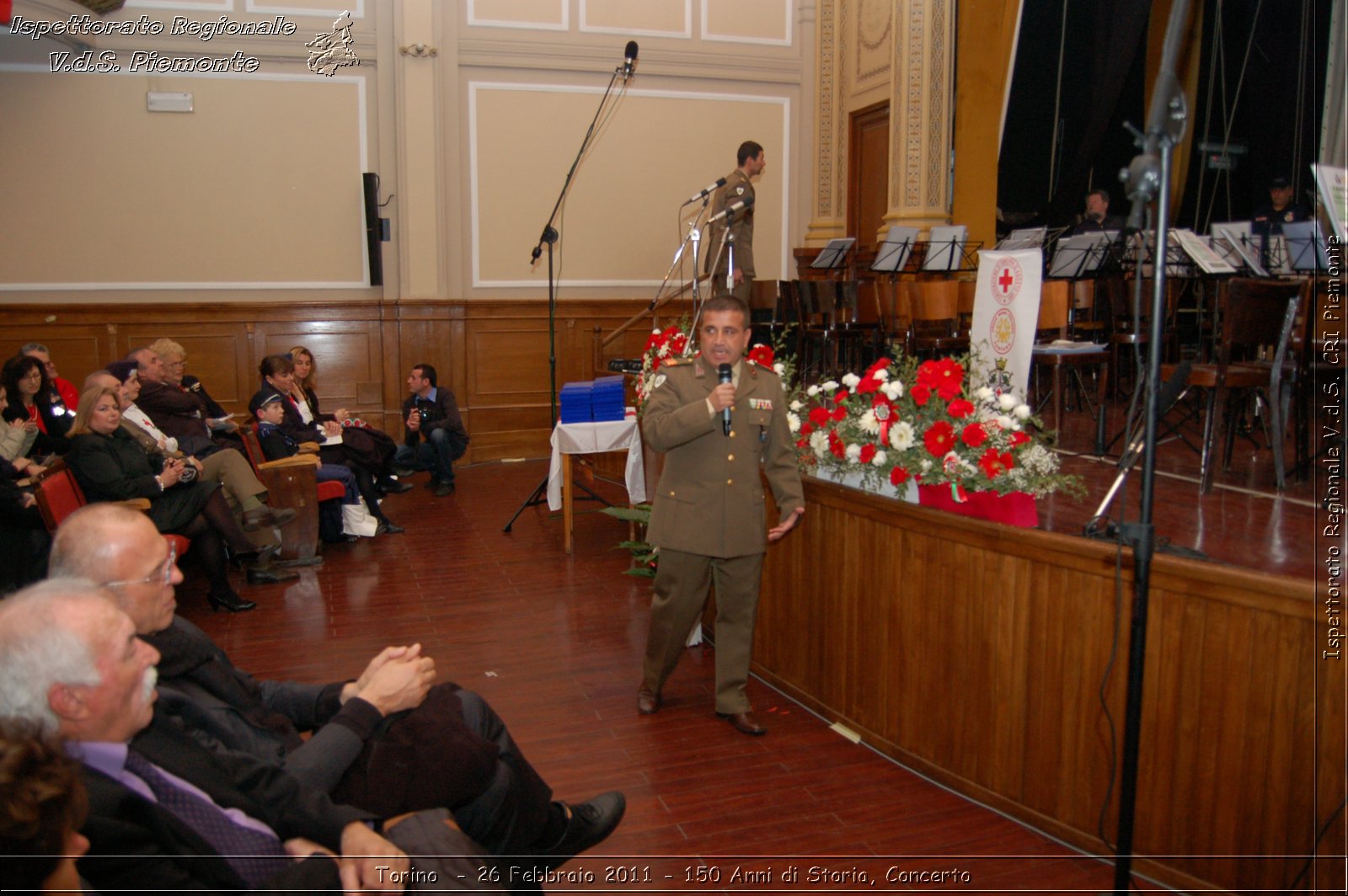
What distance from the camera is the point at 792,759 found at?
3.55 meters

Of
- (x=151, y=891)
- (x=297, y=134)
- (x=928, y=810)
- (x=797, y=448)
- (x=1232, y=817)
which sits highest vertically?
(x=297, y=134)

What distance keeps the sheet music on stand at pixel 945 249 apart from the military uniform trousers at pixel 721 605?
554 centimetres

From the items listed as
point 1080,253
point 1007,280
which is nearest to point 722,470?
point 1007,280

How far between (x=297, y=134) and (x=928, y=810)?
852 cm

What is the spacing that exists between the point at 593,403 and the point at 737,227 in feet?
8.51

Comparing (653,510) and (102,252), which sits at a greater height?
(102,252)

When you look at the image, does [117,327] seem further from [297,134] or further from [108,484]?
[108,484]

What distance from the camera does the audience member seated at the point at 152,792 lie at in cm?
165

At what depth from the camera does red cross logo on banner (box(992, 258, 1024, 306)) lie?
4.11 meters

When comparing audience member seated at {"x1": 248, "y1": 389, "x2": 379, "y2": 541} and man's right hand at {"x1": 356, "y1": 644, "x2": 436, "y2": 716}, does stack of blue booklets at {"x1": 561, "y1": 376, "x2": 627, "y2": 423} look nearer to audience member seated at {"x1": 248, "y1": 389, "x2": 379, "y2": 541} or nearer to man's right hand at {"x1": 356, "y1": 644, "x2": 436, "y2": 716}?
audience member seated at {"x1": 248, "y1": 389, "x2": 379, "y2": 541}

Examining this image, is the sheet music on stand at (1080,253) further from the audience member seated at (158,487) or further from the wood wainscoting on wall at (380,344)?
the audience member seated at (158,487)

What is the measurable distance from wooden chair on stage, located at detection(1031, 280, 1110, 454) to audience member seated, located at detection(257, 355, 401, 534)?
440cm

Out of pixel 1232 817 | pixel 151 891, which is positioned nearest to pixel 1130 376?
pixel 1232 817

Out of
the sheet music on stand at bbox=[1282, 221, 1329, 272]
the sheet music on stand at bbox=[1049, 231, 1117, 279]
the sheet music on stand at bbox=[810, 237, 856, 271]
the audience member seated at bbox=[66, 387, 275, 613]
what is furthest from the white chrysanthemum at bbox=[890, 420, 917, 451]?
the sheet music on stand at bbox=[810, 237, 856, 271]
